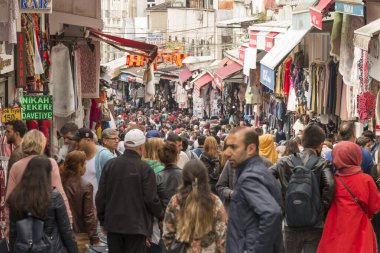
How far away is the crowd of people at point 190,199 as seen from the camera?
8016 millimetres

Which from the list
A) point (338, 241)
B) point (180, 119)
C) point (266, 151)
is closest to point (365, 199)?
point (338, 241)

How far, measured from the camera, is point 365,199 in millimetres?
10516

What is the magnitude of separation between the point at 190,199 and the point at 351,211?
2.15 metres

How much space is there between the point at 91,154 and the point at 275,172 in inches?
92.5

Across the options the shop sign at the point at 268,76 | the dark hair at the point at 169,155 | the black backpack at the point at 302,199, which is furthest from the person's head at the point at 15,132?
the shop sign at the point at 268,76

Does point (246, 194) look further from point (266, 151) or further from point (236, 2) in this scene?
point (236, 2)

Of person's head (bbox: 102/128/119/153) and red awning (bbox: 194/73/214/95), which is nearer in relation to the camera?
person's head (bbox: 102/128/119/153)

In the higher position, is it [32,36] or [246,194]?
[32,36]

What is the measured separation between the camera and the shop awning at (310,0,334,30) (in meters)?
19.3

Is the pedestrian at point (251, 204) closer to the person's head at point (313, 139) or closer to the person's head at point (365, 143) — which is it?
the person's head at point (313, 139)

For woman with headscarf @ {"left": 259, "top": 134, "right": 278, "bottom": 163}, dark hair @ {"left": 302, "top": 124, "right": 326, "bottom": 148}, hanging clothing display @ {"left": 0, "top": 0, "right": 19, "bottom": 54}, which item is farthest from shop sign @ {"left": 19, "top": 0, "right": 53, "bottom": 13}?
dark hair @ {"left": 302, "top": 124, "right": 326, "bottom": 148}

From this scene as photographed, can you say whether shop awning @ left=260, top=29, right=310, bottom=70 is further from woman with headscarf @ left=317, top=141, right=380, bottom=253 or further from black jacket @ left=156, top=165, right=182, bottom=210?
woman with headscarf @ left=317, top=141, right=380, bottom=253

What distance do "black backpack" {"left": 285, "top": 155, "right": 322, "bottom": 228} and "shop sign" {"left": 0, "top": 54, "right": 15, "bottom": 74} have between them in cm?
648

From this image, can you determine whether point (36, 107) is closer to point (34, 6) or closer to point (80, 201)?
point (34, 6)
